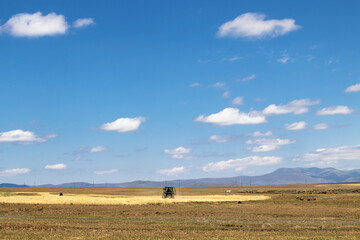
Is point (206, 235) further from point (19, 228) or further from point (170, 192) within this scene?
point (170, 192)

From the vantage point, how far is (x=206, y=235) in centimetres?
3158

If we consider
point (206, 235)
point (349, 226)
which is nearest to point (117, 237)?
point (206, 235)

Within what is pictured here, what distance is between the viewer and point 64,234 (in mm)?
31969

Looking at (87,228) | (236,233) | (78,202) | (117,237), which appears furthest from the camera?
(78,202)

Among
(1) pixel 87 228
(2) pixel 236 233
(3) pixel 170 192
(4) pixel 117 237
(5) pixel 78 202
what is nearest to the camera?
(4) pixel 117 237

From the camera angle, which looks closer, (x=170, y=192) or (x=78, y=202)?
(x=78, y=202)

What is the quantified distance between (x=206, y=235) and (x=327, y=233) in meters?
9.95

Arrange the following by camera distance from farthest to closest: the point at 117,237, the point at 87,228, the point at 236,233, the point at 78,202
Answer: the point at 78,202 → the point at 87,228 → the point at 236,233 → the point at 117,237

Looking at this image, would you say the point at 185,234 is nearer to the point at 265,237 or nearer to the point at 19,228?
the point at 265,237

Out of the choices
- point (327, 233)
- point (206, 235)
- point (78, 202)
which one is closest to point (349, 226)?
point (327, 233)

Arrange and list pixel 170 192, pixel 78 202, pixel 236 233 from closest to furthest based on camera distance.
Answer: pixel 236 233 → pixel 78 202 → pixel 170 192

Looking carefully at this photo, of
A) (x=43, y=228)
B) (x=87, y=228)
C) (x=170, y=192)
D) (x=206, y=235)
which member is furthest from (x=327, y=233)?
(x=170, y=192)

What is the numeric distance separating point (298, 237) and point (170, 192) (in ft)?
214

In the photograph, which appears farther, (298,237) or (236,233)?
(236,233)
